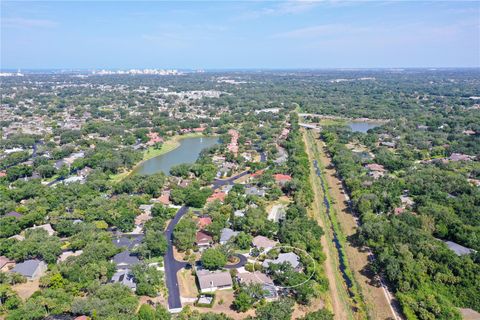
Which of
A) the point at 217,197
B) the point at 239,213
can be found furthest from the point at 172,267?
the point at 217,197

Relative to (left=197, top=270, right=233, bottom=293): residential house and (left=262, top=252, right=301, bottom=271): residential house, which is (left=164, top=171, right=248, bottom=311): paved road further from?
(left=262, top=252, right=301, bottom=271): residential house

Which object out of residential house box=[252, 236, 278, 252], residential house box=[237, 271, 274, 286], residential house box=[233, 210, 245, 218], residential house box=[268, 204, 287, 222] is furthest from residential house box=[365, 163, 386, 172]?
residential house box=[237, 271, 274, 286]

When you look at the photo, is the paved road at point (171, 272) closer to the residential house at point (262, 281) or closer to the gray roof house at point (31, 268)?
the residential house at point (262, 281)

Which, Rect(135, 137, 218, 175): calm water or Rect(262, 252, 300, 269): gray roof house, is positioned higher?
Rect(135, 137, 218, 175): calm water

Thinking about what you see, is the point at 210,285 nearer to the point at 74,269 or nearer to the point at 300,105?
the point at 74,269

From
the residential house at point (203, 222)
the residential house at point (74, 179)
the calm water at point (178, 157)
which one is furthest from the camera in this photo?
the calm water at point (178, 157)

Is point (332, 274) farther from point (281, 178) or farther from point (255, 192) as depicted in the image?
point (281, 178)

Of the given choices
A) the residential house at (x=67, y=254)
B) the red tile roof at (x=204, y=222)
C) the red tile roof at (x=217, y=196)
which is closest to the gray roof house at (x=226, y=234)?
the red tile roof at (x=204, y=222)
